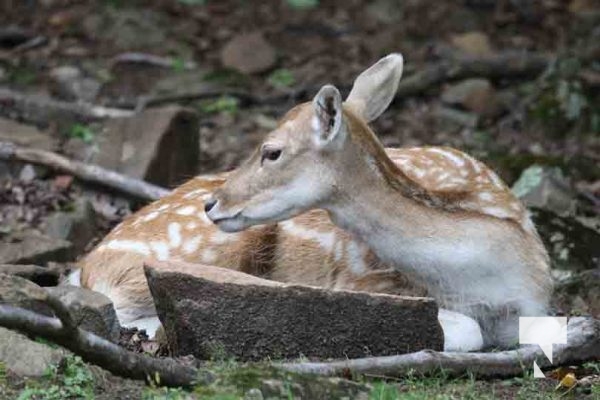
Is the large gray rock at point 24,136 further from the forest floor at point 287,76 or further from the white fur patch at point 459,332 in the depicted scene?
the white fur patch at point 459,332

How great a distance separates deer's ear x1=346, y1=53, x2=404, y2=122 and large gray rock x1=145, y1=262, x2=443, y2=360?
1040 mm

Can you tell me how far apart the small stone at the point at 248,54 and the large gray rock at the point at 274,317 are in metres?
6.38

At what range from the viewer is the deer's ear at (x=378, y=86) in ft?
21.5

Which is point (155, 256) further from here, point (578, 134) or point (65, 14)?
point (65, 14)

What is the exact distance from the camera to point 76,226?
844cm

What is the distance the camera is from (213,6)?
13086 millimetres

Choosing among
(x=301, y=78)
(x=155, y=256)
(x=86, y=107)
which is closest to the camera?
(x=155, y=256)

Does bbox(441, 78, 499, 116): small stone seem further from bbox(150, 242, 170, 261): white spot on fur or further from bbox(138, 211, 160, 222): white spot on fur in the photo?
bbox(150, 242, 170, 261): white spot on fur

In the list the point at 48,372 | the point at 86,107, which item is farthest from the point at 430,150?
the point at 86,107

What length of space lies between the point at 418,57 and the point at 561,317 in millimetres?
6221

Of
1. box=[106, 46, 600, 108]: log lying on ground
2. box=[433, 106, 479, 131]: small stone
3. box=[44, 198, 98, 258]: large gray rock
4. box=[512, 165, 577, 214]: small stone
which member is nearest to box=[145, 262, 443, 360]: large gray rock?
box=[44, 198, 98, 258]: large gray rock

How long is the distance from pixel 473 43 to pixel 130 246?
244 inches

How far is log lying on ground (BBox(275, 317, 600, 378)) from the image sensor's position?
555 cm

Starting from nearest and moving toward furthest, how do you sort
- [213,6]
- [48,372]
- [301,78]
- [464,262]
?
[48,372], [464,262], [301,78], [213,6]
